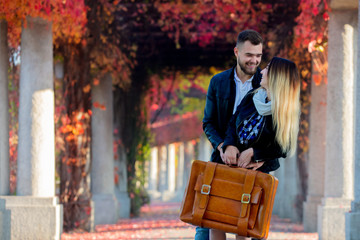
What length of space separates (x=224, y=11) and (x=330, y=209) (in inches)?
176

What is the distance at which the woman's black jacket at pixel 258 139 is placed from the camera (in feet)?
14.1

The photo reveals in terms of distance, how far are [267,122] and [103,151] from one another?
10.5 m

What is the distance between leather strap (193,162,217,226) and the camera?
4.14 m

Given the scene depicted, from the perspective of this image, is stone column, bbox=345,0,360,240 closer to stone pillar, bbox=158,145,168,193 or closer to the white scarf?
the white scarf

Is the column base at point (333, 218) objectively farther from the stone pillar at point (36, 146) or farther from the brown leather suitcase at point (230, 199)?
the brown leather suitcase at point (230, 199)

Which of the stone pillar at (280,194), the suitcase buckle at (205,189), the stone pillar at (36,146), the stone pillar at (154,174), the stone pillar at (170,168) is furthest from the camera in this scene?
the stone pillar at (154,174)

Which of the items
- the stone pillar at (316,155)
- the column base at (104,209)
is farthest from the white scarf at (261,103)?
the column base at (104,209)

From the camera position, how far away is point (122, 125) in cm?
1647

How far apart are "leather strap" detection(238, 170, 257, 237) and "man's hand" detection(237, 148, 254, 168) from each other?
0.15m

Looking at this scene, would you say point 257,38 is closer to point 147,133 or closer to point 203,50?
point 203,50

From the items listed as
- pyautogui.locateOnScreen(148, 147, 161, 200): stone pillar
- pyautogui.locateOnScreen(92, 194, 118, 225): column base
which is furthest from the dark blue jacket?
pyautogui.locateOnScreen(148, 147, 161, 200): stone pillar

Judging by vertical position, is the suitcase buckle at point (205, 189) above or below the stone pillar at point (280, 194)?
above

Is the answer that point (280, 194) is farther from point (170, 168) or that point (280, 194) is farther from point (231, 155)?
point (170, 168)

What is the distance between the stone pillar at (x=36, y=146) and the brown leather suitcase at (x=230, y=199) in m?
5.42
